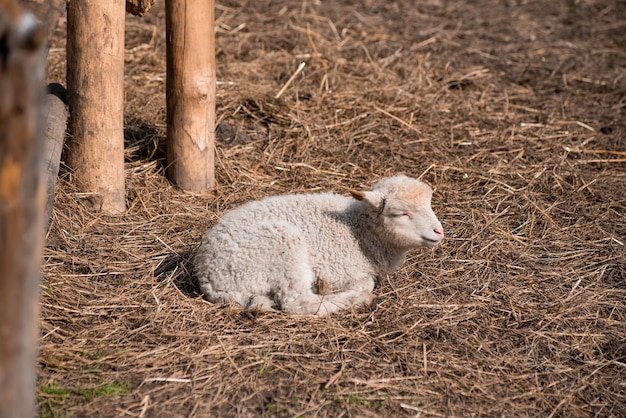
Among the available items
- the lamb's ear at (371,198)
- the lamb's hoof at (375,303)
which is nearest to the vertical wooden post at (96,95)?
the lamb's ear at (371,198)

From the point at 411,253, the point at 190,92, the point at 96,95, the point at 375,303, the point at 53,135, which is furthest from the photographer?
the point at 190,92

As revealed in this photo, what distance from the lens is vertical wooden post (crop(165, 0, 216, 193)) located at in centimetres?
617

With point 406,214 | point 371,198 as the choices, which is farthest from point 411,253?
point 371,198

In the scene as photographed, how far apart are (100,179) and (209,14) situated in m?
1.66

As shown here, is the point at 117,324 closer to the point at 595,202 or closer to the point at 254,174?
the point at 254,174

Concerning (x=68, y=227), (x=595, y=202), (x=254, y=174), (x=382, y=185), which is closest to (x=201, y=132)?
(x=254, y=174)

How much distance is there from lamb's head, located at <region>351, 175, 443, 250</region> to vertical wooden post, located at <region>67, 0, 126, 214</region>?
7.08 ft

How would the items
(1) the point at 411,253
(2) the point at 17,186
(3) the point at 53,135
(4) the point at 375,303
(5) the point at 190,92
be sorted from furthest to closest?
(5) the point at 190,92 → (1) the point at 411,253 → (3) the point at 53,135 → (4) the point at 375,303 → (2) the point at 17,186

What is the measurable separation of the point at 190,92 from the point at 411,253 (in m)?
2.31

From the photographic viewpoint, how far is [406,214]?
16.7 feet

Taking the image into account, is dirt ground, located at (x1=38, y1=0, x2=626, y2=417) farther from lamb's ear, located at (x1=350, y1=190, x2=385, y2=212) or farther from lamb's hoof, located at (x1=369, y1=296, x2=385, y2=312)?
lamb's ear, located at (x1=350, y1=190, x2=385, y2=212)

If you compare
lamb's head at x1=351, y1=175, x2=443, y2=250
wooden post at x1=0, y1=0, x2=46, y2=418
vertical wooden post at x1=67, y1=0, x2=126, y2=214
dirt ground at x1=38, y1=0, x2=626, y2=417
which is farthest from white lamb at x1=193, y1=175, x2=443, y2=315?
wooden post at x1=0, y1=0, x2=46, y2=418

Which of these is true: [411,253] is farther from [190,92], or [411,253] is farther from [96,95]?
[96,95]

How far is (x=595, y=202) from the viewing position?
6762 mm
